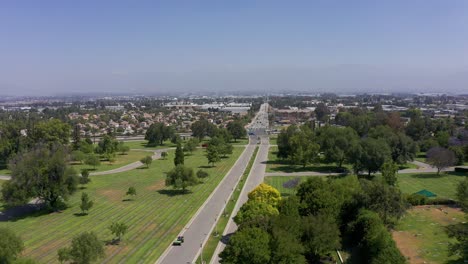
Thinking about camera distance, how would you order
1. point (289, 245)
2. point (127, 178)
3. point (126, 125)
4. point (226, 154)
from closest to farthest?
point (289, 245)
point (127, 178)
point (226, 154)
point (126, 125)

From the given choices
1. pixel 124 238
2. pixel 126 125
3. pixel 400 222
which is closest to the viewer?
pixel 124 238

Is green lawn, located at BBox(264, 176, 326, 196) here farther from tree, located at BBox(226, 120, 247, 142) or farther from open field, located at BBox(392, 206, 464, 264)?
tree, located at BBox(226, 120, 247, 142)

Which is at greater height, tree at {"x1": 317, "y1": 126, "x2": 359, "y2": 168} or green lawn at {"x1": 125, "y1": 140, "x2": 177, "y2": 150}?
tree at {"x1": 317, "y1": 126, "x2": 359, "y2": 168}

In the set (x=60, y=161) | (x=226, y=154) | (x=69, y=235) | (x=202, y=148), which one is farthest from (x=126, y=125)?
(x=69, y=235)

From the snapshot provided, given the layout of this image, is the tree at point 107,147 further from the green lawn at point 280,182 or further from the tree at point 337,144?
the tree at point 337,144

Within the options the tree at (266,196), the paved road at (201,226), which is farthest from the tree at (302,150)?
the tree at (266,196)

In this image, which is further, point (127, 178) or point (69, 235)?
point (127, 178)

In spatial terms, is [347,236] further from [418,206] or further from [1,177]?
[1,177]

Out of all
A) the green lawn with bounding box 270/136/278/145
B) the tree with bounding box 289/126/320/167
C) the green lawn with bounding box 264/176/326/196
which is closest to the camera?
the green lawn with bounding box 264/176/326/196

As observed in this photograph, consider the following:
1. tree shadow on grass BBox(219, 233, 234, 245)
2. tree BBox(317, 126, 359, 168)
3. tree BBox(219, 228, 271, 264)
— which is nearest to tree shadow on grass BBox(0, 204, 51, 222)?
tree shadow on grass BBox(219, 233, 234, 245)
